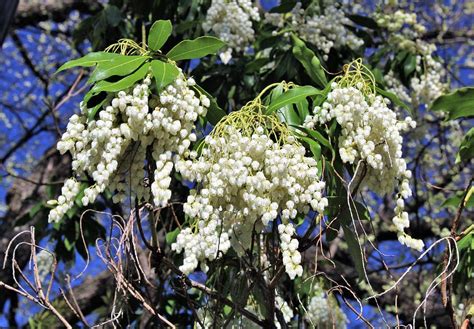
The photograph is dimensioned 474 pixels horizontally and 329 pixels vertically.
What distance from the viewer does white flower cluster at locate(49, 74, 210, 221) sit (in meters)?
1.28

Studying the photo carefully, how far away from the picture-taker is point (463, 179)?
5320 millimetres

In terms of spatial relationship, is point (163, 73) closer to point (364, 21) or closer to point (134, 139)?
point (134, 139)

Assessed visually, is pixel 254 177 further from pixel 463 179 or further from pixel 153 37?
pixel 463 179

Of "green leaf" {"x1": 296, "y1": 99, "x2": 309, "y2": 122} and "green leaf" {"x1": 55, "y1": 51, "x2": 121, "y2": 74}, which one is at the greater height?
"green leaf" {"x1": 55, "y1": 51, "x2": 121, "y2": 74}

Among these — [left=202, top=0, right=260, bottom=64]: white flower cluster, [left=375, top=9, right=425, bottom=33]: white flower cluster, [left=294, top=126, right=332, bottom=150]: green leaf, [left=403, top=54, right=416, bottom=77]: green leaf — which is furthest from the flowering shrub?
[left=375, top=9, right=425, bottom=33]: white flower cluster

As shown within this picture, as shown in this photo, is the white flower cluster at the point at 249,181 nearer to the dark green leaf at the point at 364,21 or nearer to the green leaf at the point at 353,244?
the green leaf at the point at 353,244

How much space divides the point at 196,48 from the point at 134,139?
0.30m

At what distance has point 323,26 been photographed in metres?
2.54

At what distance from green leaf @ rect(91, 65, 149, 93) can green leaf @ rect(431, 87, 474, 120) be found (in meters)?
0.64

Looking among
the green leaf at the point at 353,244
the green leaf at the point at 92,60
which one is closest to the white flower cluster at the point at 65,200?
the green leaf at the point at 92,60

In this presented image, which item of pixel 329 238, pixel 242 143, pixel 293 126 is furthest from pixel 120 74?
pixel 329 238

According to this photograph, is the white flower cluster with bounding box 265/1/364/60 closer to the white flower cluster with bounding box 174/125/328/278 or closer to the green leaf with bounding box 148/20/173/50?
the green leaf with bounding box 148/20/173/50

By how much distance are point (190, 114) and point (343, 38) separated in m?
1.39

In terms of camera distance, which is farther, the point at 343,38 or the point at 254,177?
the point at 343,38
